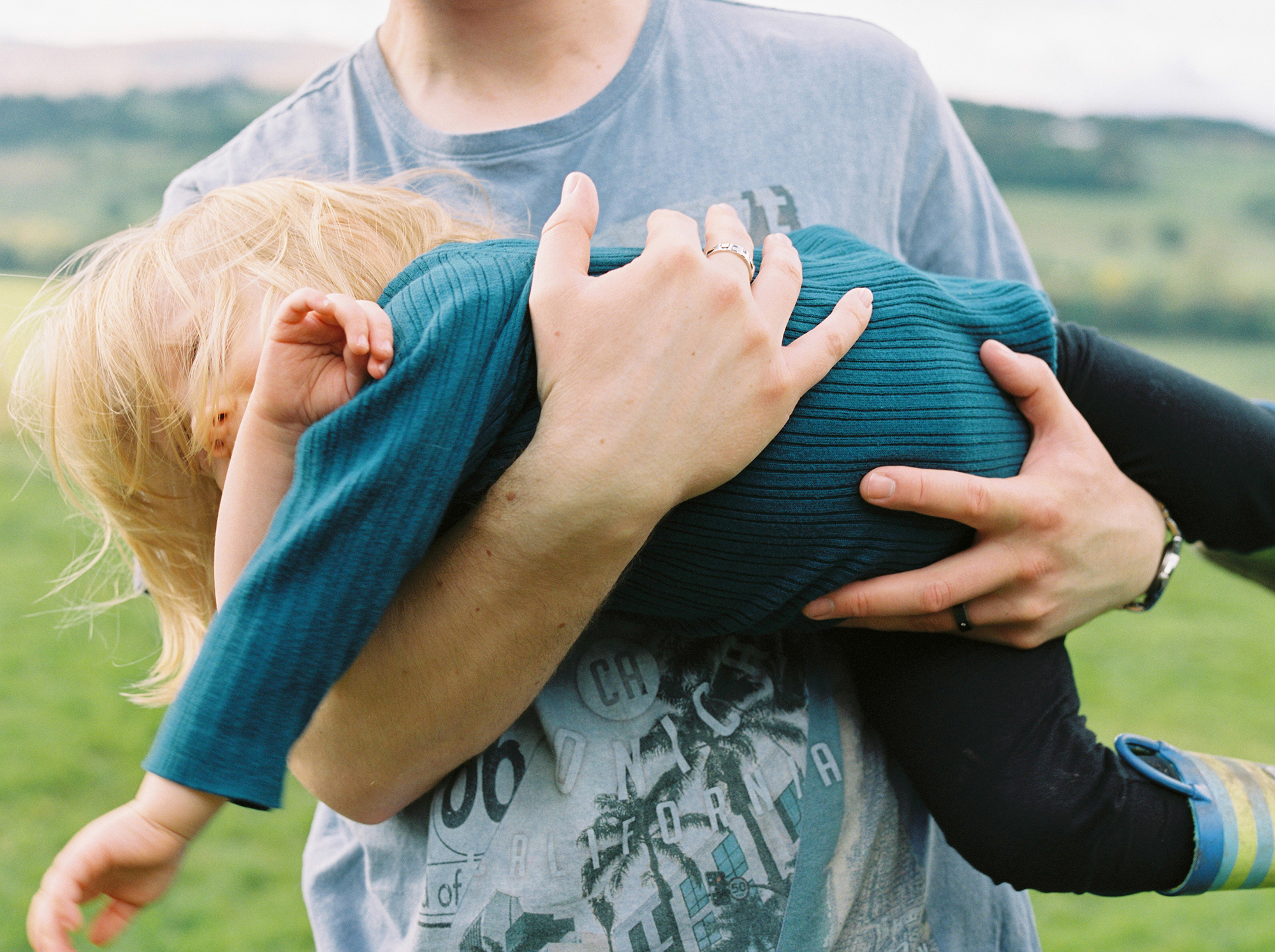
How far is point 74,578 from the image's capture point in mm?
1396

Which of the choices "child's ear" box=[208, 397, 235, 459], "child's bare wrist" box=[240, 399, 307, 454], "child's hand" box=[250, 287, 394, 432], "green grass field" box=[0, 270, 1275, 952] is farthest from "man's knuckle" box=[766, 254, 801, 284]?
"green grass field" box=[0, 270, 1275, 952]

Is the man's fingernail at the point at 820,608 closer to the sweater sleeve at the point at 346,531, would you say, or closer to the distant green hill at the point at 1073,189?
the sweater sleeve at the point at 346,531

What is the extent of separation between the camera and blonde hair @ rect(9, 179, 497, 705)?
1211 millimetres

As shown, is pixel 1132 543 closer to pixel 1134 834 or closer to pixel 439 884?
pixel 1134 834

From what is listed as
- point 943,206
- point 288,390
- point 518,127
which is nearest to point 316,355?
point 288,390

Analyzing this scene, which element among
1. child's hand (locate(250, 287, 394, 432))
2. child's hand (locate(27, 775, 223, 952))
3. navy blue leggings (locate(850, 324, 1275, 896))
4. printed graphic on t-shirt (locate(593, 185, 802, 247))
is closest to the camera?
child's hand (locate(27, 775, 223, 952))

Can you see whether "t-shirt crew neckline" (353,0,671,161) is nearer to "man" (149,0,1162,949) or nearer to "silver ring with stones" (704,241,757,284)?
"man" (149,0,1162,949)

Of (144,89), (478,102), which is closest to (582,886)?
(478,102)

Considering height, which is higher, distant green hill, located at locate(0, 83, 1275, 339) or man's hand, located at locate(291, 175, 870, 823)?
man's hand, located at locate(291, 175, 870, 823)

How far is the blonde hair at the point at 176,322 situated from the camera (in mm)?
1211

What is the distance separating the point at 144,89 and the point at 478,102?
661 centimetres

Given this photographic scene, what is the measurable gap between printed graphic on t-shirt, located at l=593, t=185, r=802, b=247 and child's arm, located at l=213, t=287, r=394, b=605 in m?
0.41

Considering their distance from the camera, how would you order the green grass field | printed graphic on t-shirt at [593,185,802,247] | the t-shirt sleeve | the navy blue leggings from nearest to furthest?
1. the navy blue leggings
2. printed graphic on t-shirt at [593,185,802,247]
3. the t-shirt sleeve
4. the green grass field

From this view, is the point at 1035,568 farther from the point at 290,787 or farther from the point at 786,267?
the point at 290,787
